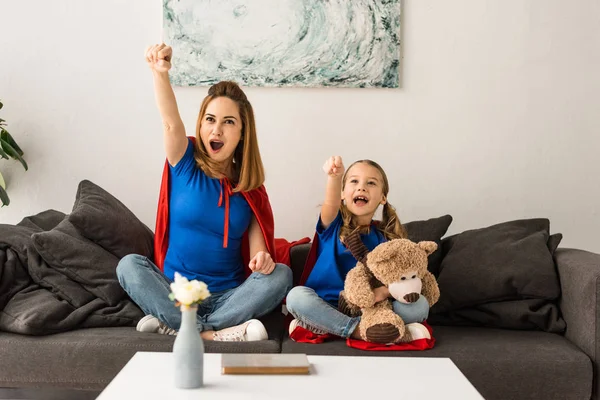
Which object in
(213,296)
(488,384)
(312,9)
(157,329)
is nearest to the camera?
(488,384)

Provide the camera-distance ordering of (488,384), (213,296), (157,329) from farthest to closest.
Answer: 1. (213,296)
2. (157,329)
3. (488,384)

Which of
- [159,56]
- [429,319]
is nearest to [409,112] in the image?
[429,319]

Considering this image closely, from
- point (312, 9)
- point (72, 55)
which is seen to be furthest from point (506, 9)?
point (72, 55)

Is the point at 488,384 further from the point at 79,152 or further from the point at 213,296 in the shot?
the point at 79,152

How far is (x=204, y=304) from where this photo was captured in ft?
7.72

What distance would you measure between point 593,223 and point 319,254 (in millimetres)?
1306

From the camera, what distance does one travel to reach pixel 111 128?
9.97 ft

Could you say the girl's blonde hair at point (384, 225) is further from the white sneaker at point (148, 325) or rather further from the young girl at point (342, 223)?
the white sneaker at point (148, 325)

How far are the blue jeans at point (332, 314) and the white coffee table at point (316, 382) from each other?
1.45 ft

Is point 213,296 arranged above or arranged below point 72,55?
below

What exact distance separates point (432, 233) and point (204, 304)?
91 centimetres

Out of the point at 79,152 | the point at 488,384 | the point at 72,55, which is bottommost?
the point at 488,384

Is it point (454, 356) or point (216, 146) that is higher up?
point (216, 146)

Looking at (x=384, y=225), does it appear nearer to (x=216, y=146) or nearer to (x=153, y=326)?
(x=216, y=146)
